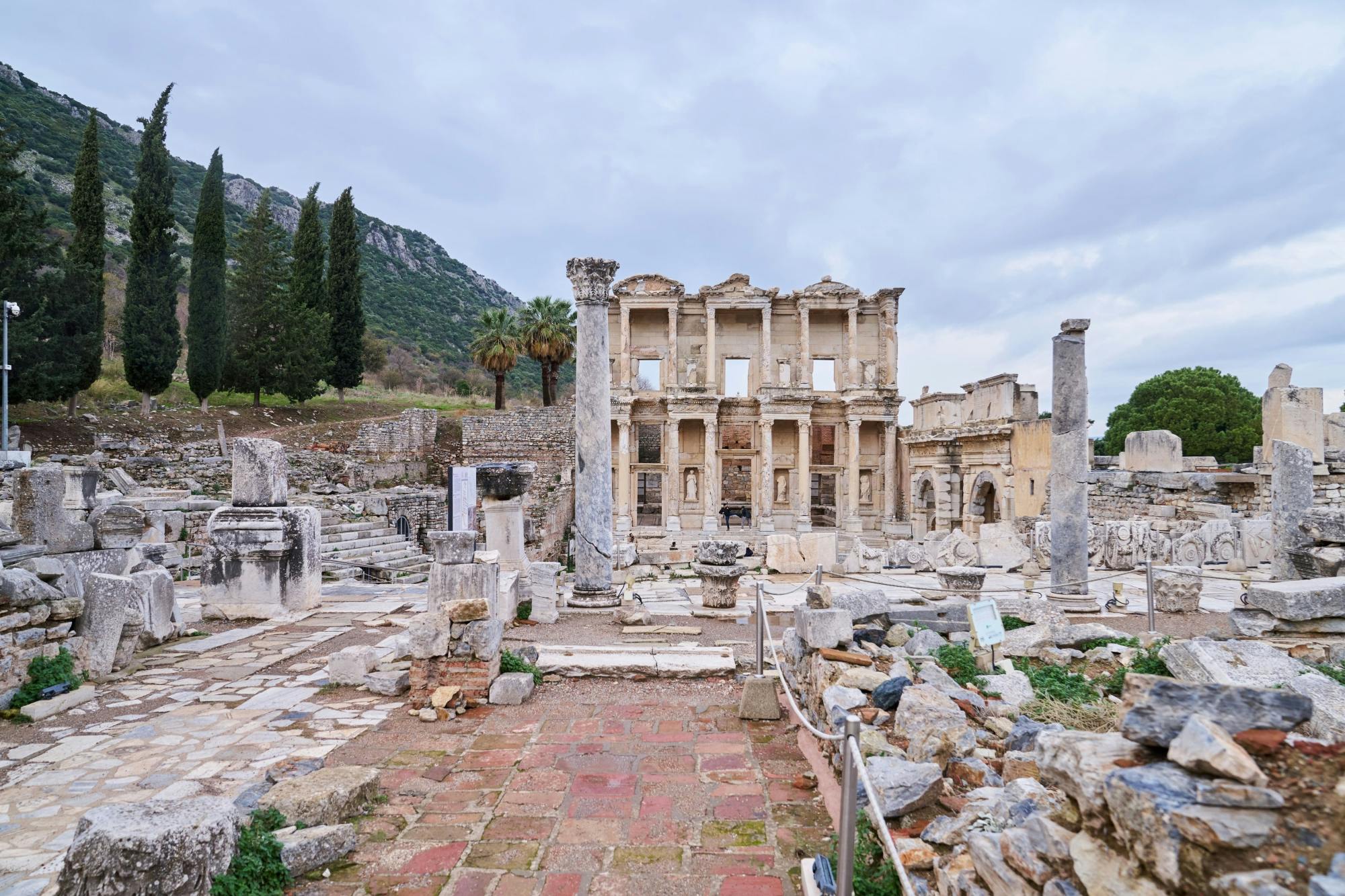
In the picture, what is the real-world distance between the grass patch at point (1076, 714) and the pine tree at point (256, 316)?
113 feet

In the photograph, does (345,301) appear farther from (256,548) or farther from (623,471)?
(256,548)

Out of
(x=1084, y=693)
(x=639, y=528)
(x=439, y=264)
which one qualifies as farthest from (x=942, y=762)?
(x=439, y=264)

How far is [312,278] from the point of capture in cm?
3547

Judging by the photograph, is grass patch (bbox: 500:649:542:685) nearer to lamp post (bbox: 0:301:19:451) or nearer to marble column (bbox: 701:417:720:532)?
lamp post (bbox: 0:301:19:451)

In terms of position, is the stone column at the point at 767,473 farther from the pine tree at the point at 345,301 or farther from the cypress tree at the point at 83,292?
the cypress tree at the point at 83,292

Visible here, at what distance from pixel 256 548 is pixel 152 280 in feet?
79.0

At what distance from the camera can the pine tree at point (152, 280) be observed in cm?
2647

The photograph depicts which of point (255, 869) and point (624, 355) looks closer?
point (255, 869)

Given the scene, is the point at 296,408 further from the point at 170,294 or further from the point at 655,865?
the point at 655,865

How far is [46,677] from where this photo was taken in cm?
605

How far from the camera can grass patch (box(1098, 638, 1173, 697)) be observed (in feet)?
17.7

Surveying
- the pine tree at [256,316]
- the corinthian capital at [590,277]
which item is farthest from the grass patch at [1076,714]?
the pine tree at [256,316]

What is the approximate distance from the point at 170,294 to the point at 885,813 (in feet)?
109

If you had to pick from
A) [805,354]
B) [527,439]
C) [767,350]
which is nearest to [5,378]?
[527,439]
